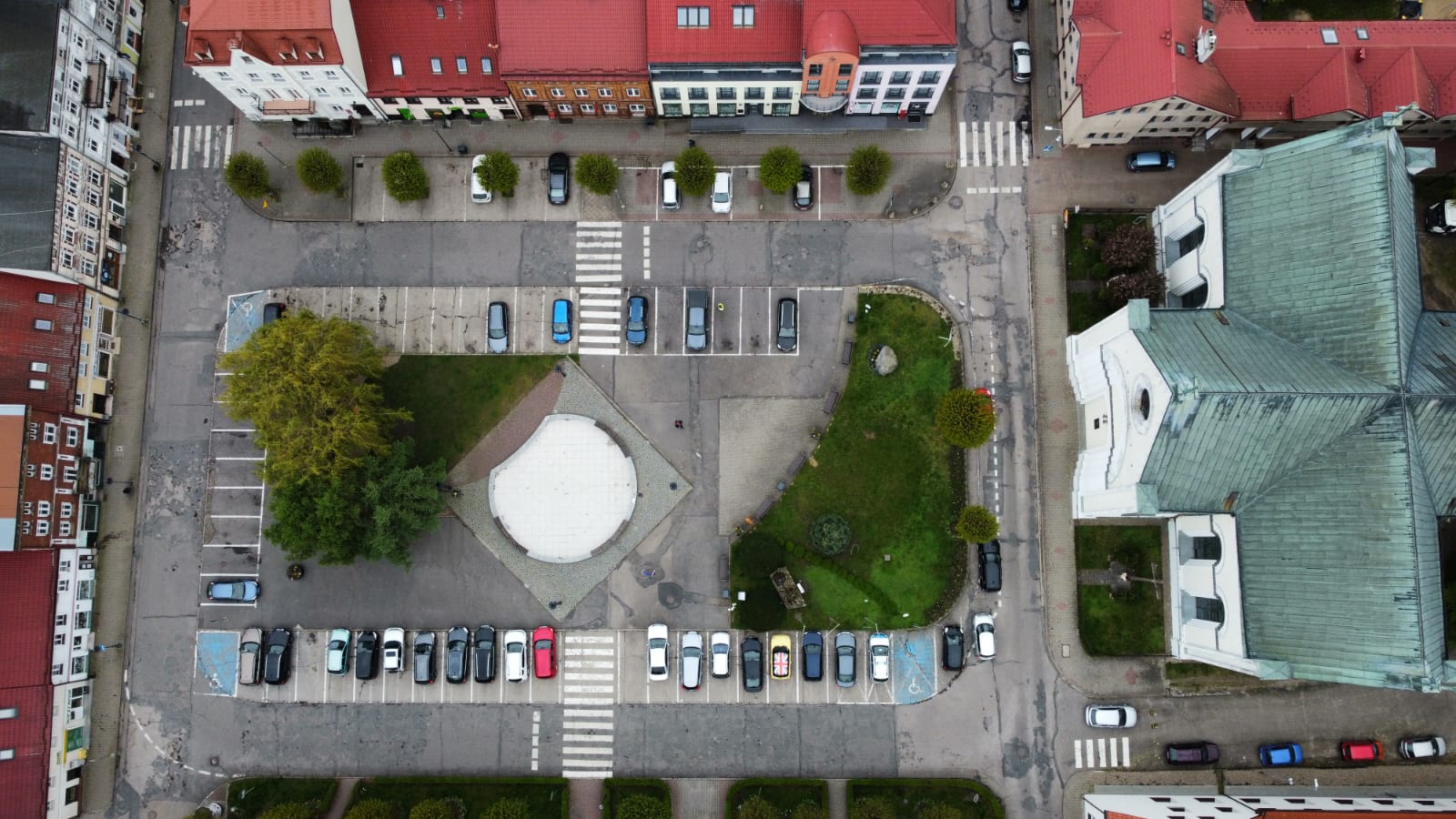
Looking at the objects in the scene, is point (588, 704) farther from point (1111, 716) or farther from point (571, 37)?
point (571, 37)

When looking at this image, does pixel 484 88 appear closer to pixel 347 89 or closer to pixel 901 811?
pixel 347 89

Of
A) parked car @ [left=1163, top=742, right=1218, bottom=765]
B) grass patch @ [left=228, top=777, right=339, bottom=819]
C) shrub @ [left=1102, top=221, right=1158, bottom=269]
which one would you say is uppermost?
shrub @ [left=1102, top=221, right=1158, bottom=269]

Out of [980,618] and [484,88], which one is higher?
[484,88]

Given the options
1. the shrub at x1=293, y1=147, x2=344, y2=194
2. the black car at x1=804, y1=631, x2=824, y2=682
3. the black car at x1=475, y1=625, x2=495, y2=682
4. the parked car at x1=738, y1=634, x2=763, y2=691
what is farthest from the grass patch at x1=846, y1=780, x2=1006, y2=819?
the shrub at x1=293, y1=147, x2=344, y2=194

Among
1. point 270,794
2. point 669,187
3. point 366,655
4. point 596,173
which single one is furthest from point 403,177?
point 270,794

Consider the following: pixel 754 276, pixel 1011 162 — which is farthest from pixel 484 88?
pixel 1011 162

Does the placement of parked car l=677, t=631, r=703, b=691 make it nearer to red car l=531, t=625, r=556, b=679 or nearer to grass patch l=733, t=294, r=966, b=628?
grass patch l=733, t=294, r=966, b=628
